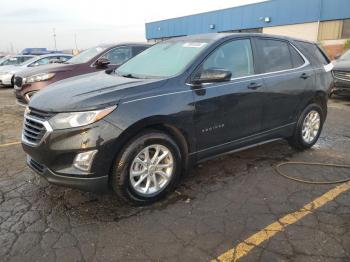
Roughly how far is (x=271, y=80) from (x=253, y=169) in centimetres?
117

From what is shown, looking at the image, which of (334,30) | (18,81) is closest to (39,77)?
(18,81)

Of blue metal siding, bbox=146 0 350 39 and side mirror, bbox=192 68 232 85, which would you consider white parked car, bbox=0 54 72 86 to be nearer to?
side mirror, bbox=192 68 232 85

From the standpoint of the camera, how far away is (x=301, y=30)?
29.8m

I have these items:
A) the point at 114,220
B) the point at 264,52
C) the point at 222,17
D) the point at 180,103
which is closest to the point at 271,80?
the point at 264,52

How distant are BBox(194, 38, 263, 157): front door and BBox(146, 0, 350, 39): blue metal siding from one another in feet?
83.7

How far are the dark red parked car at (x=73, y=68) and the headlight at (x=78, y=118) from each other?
4.53 m

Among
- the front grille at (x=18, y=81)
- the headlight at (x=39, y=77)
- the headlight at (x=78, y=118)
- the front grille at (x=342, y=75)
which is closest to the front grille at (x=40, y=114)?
the headlight at (x=78, y=118)

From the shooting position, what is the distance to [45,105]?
3527 millimetres

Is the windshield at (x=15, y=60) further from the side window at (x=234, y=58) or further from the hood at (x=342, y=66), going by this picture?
the side window at (x=234, y=58)

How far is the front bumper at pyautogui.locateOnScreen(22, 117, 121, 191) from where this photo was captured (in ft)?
10.6

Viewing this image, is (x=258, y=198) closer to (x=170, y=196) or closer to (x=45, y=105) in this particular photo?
(x=170, y=196)

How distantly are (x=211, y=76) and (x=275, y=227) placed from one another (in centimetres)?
165

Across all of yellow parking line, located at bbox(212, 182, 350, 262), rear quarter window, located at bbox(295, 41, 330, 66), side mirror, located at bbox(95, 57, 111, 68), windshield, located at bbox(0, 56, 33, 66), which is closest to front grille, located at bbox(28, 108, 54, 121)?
yellow parking line, located at bbox(212, 182, 350, 262)

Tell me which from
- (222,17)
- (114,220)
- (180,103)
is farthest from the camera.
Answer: (222,17)
